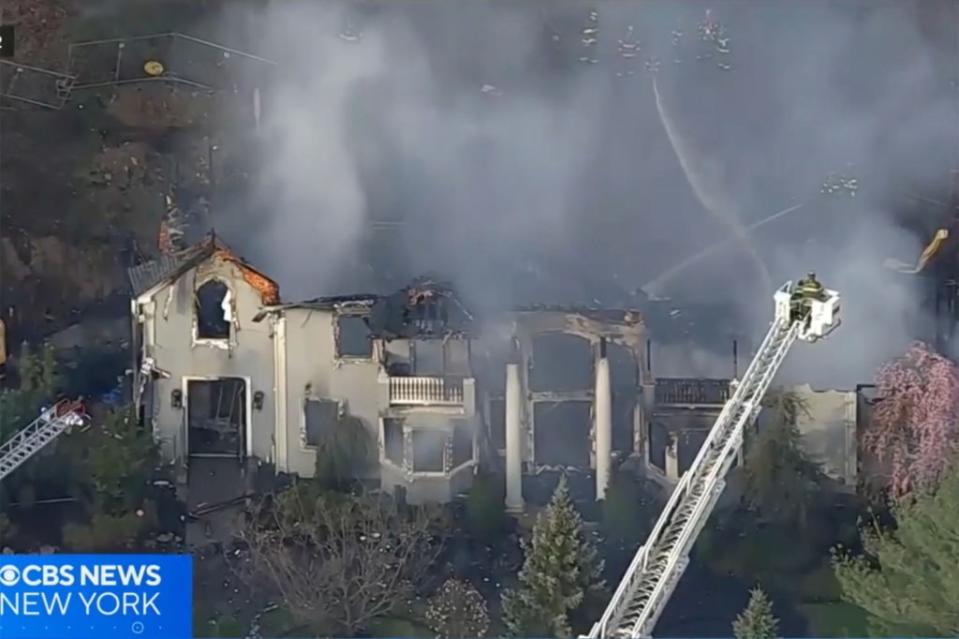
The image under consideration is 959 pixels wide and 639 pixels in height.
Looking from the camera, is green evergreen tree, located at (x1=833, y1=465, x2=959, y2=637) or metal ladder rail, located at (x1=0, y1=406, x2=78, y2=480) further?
metal ladder rail, located at (x1=0, y1=406, x2=78, y2=480)

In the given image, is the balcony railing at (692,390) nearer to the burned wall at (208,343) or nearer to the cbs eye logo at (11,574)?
the burned wall at (208,343)

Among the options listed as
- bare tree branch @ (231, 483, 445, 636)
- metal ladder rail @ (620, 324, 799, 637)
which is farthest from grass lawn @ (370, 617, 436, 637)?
metal ladder rail @ (620, 324, 799, 637)

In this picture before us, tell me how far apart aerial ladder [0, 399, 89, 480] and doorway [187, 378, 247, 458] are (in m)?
0.22

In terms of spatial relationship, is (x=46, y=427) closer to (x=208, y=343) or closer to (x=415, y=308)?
(x=208, y=343)

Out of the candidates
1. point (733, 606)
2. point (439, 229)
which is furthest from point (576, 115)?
point (733, 606)

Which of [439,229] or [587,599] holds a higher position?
[439,229]

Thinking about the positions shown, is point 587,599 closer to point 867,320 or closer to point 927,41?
point 867,320

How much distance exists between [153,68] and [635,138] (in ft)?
3.15

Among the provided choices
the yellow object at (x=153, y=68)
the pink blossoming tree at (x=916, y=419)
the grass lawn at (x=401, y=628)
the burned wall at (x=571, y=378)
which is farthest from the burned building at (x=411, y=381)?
the yellow object at (x=153, y=68)

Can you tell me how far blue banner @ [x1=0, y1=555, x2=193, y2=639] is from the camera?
2.86m

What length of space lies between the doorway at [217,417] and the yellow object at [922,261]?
1.30 metres

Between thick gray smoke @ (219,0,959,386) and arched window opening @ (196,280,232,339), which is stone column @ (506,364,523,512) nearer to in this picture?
thick gray smoke @ (219,0,959,386)

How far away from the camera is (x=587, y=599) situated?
9.28ft

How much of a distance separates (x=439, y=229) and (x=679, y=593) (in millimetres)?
855
